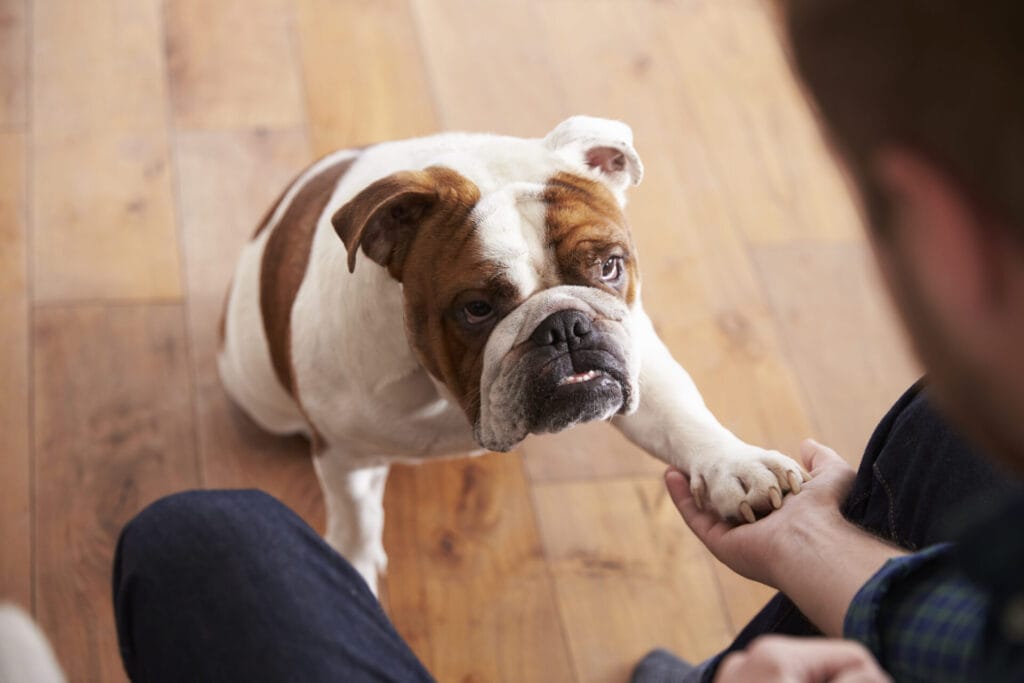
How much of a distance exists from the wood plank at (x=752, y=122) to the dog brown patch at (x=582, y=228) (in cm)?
111

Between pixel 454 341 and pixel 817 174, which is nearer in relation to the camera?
pixel 454 341

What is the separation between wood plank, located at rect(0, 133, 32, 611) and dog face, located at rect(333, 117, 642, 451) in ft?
2.97

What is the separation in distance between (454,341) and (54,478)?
957 mm

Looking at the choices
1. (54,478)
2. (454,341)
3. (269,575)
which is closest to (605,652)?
(454,341)

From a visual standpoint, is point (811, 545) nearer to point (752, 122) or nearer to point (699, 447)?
point (699, 447)

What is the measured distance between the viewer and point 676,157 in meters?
Answer: 2.70

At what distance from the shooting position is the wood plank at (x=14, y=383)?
1.94 m

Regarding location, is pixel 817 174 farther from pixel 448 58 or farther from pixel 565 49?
pixel 448 58

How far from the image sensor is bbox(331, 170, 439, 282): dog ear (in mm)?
1406

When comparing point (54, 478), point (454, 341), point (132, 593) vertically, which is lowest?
point (54, 478)

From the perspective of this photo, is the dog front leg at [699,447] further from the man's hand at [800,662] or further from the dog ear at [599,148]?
the man's hand at [800,662]

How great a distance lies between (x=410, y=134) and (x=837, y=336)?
1.07 meters

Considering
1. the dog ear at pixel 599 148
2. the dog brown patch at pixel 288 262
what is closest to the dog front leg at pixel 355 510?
the dog brown patch at pixel 288 262

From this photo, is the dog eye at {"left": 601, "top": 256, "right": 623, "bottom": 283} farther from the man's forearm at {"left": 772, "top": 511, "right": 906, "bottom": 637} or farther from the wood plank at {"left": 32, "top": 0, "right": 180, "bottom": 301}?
the wood plank at {"left": 32, "top": 0, "right": 180, "bottom": 301}
